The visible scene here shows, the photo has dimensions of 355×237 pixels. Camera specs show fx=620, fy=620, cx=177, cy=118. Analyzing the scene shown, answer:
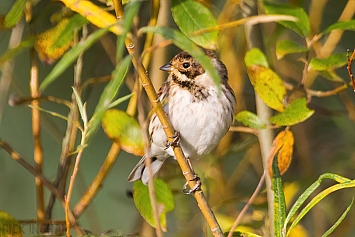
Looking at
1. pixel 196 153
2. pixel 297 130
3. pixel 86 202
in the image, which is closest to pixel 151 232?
pixel 196 153

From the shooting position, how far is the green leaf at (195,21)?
38.9 inches

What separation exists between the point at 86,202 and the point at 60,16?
1.34 feet

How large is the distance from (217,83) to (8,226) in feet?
1.86

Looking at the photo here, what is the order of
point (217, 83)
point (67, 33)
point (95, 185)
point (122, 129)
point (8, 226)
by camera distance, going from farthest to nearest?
point (95, 185) → point (122, 129) → point (8, 226) → point (67, 33) → point (217, 83)

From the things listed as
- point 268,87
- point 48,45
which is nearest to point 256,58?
point 268,87

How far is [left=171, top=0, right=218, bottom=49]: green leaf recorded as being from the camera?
3.24ft

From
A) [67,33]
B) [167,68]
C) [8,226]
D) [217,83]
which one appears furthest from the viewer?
[167,68]

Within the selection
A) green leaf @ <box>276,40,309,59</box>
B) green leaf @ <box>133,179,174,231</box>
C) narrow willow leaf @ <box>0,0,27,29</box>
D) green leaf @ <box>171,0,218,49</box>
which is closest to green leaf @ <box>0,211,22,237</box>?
green leaf @ <box>133,179,174,231</box>

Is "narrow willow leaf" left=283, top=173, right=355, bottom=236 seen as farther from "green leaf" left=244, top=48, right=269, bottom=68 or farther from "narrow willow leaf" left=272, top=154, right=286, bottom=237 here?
"green leaf" left=244, top=48, right=269, bottom=68

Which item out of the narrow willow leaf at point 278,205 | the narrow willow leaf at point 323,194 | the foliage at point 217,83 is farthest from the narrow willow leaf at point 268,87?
the narrow willow leaf at point 323,194

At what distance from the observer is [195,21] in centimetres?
100

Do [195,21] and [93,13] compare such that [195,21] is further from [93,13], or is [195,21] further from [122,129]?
[122,129]

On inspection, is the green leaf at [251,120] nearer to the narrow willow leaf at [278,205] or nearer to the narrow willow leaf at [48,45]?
the narrow willow leaf at [278,205]

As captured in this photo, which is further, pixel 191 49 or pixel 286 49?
pixel 286 49
